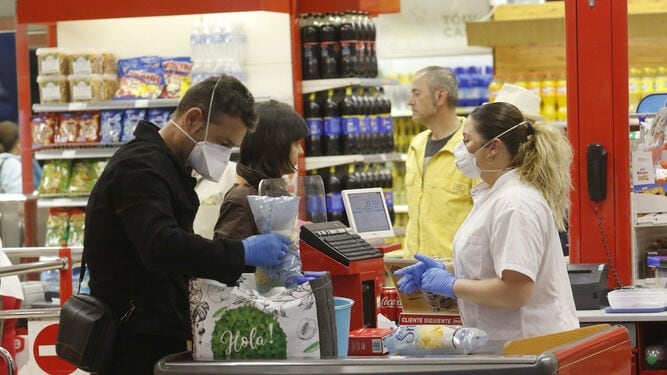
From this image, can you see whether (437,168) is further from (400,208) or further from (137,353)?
(400,208)

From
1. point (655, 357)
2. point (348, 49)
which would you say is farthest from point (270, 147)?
point (348, 49)

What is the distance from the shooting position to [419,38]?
39.7ft

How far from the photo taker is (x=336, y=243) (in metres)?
3.93

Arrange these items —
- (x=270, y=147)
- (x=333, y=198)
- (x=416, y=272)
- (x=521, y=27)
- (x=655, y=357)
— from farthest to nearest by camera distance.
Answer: (x=521, y=27) < (x=333, y=198) < (x=655, y=357) < (x=270, y=147) < (x=416, y=272)

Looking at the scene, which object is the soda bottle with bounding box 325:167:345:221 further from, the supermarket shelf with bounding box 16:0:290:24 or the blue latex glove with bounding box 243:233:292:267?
the blue latex glove with bounding box 243:233:292:267

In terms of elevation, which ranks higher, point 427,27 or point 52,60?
point 427,27

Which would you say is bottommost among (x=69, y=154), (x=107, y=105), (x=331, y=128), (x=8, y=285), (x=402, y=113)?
(x=8, y=285)

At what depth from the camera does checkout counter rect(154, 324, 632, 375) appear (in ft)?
9.48

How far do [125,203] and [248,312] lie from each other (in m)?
0.47

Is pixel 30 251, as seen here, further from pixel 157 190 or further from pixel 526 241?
pixel 526 241

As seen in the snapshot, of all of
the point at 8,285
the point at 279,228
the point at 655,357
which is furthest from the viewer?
the point at 8,285

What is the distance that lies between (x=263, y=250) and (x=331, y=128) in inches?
198

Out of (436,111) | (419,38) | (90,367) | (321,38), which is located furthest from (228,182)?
(419,38)

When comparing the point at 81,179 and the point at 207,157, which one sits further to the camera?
the point at 81,179
